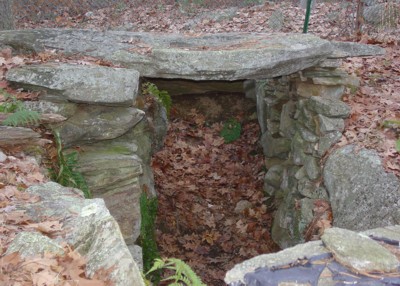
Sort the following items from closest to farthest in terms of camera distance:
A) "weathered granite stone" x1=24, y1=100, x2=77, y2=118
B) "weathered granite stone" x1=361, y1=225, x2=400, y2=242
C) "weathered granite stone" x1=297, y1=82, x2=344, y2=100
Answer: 1. "weathered granite stone" x1=361, y1=225, x2=400, y2=242
2. "weathered granite stone" x1=24, y1=100, x2=77, y2=118
3. "weathered granite stone" x1=297, y1=82, x2=344, y2=100

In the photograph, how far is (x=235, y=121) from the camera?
32.1 feet

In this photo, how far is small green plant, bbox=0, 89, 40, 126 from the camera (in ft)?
14.6

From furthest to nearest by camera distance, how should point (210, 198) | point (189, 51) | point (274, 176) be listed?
point (210, 198) → point (274, 176) → point (189, 51)

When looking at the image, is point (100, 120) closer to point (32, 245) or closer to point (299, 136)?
point (32, 245)

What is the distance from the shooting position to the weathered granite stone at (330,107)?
598cm

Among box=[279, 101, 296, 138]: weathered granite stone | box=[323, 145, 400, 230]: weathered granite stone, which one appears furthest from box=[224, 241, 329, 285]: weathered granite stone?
box=[279, 101, 296, 138]: weathered granite stone

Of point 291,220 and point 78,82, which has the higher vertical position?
point 78,82

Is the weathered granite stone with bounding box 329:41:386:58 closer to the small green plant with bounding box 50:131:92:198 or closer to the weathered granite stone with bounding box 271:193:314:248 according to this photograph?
the weathered granite stone with bounding box 271:193:314:248

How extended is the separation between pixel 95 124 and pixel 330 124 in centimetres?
307

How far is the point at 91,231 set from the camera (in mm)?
2992

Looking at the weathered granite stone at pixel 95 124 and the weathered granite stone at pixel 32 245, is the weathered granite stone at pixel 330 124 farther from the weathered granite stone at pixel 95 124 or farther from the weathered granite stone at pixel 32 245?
the weathered granite stone at pixel 32 245

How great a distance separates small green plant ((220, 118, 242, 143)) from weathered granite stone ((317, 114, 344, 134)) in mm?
3579

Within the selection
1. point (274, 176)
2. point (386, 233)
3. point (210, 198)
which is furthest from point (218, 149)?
point (386, 233)

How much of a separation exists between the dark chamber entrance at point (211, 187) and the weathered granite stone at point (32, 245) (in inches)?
163
